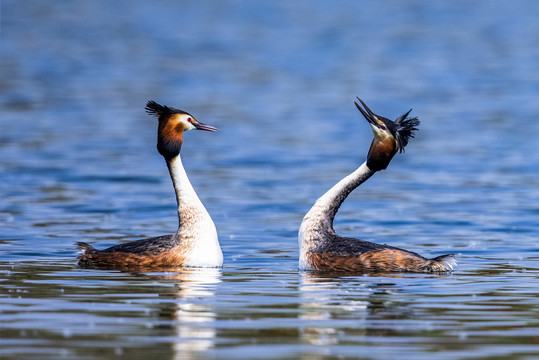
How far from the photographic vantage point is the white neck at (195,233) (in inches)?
627

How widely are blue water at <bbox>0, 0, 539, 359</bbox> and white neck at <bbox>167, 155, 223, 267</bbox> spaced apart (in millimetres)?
297

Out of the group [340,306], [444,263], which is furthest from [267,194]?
[340,306]

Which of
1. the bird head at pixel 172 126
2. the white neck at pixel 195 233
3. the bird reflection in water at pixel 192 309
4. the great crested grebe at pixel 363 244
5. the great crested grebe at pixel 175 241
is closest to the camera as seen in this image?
the bird reflection in water at pixel 192 309

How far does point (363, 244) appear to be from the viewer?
15797 millimetres

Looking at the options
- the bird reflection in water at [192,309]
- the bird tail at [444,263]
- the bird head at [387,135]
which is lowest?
the bird reflection in water at [192,309]

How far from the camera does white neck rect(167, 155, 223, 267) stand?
15.9 meters

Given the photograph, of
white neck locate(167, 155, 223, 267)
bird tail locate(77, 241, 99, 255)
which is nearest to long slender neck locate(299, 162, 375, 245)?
white neck locate(167, 155, 223, 267)

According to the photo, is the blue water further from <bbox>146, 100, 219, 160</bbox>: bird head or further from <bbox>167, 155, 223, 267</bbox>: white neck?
<bbox>146, 100, 219, 160</bbox>: bird head

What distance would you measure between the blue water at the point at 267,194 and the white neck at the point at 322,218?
24.6 inches

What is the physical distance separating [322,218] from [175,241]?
6.24 feet

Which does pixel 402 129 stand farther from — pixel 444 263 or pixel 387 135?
pixel 444 263

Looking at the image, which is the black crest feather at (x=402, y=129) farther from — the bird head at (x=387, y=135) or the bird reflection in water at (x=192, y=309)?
the bird reflection in water at (x=192, y=309)

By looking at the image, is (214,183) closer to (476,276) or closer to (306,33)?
(476,276)

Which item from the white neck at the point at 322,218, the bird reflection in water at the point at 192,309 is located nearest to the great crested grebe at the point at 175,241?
the bird reflection in water at the point at 192,309
